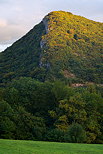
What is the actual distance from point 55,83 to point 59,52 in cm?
4632

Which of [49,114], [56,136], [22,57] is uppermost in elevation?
[22,57]

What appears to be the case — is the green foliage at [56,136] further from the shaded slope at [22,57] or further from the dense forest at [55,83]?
the shaded slope at [22,57]

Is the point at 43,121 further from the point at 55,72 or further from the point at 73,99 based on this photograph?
the point at 55,72

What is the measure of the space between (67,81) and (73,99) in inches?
1261

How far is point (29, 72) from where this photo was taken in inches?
3172

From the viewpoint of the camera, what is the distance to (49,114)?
39719mm

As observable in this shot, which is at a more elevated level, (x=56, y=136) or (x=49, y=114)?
(x=49, y=114)

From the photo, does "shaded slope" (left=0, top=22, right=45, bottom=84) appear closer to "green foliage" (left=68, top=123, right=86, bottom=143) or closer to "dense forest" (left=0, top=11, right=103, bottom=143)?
"dense forest" (left=0, top=11, right=103, bottom=143)

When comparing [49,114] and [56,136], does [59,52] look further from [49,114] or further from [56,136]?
[56,136]

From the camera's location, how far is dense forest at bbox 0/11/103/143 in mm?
35062

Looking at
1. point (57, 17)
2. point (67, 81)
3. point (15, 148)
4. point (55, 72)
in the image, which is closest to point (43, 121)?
point (15, 148)

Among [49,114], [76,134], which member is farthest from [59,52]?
[76,134]

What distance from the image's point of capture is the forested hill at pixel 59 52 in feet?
261

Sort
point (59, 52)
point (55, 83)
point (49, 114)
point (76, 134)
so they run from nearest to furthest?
point (76, 134) → point (49, 114) → point (55, 83) → point (59, 52)
